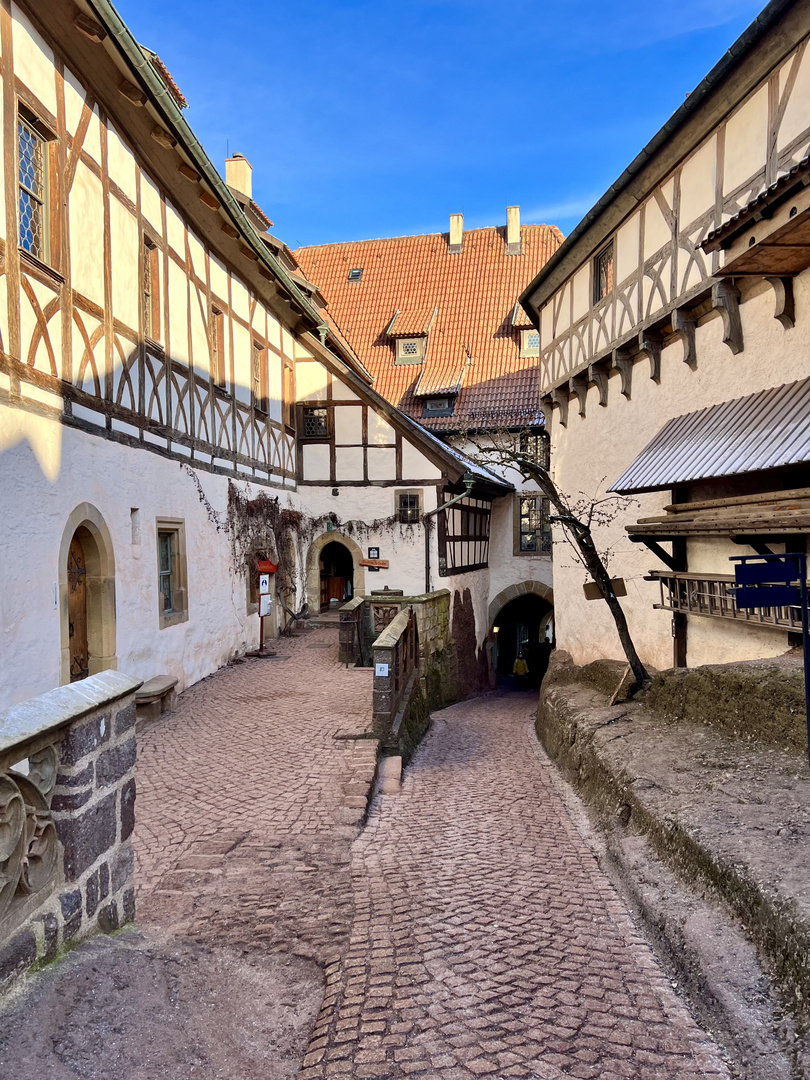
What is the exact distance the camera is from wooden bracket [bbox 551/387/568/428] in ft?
45.6

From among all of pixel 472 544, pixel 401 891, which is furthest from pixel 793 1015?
pixel 472 544

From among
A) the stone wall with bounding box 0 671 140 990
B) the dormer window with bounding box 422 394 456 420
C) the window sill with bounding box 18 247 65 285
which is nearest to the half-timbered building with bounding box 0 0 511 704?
the window sill with bounding box 18 247 65 285

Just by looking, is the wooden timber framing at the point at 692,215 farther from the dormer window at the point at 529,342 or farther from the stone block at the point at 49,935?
the dormer window at the point at 529,342

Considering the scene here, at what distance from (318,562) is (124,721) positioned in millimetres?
14847

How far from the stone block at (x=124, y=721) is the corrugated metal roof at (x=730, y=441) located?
5401 mm

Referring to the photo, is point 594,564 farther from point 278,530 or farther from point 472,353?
point 472,353

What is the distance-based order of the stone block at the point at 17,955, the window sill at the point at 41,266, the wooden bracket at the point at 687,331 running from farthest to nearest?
the wooden bracket at the point at 687,331 < the window sill at the point at 41,266 < the stone block at the point at 17,955

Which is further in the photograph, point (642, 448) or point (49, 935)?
point (642, 448)

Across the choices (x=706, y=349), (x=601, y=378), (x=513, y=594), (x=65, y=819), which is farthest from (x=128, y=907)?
(x=513, y=594)

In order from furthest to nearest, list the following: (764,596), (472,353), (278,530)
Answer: (472,353) < (278,530) < (764,596)

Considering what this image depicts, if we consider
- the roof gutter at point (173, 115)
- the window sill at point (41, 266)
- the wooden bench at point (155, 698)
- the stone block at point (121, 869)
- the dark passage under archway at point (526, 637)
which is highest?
the roof gutter at point (173, 115)

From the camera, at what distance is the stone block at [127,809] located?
138 inches

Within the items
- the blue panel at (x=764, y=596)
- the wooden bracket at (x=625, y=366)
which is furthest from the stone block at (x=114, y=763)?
the wooden bracket at (x=625, y=366)

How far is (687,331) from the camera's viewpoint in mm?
8820
